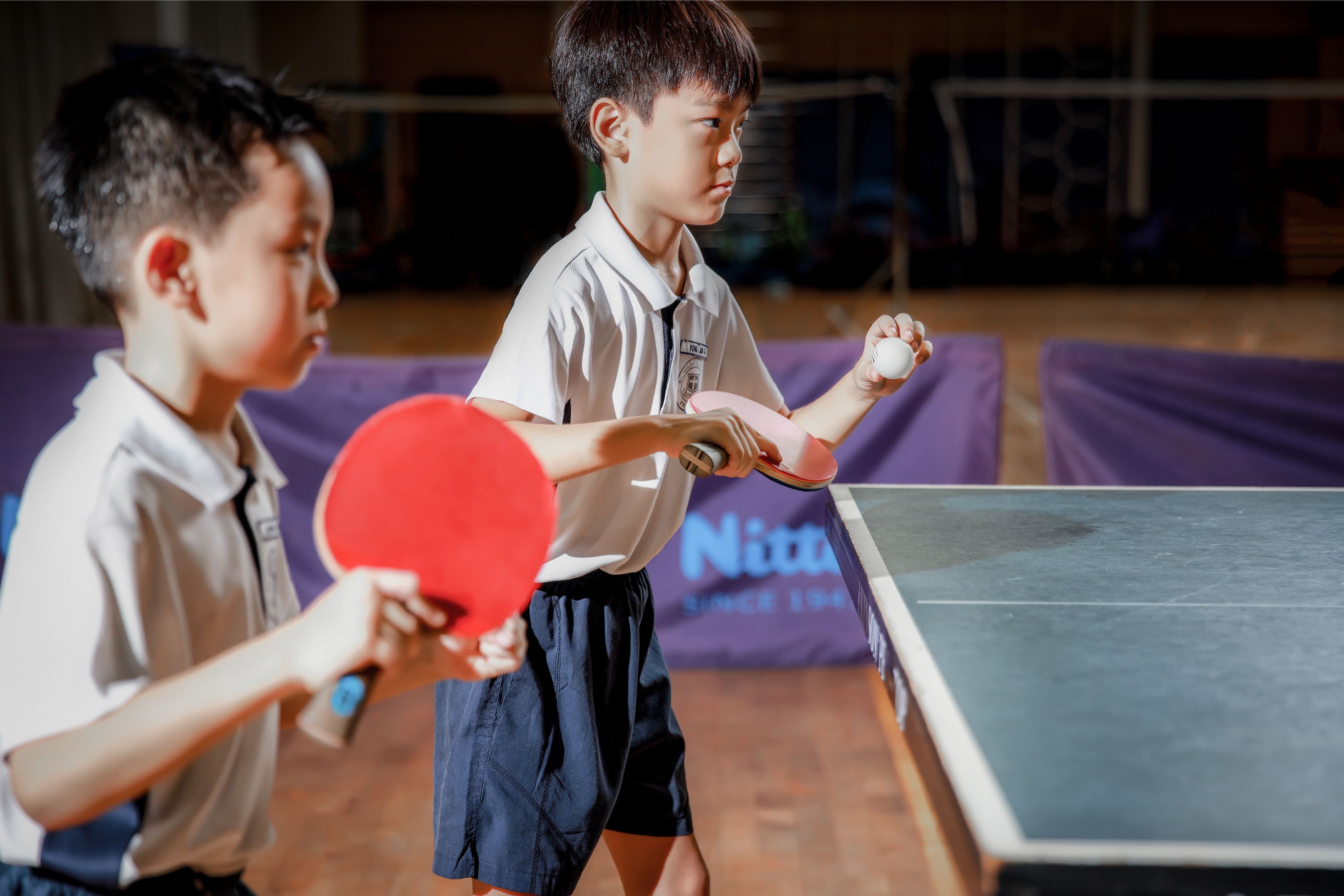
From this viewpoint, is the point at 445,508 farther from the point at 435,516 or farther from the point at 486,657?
the point at 486,657

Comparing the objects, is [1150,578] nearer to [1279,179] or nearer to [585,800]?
[585,800]

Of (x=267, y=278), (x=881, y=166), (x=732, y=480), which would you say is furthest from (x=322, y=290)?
(x=881, y=166)

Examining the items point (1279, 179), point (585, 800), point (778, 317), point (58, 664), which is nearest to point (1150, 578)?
point (585, 800)

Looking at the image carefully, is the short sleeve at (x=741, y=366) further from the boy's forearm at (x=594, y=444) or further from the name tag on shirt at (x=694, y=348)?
the boy's forearm at (x=594, y=444)

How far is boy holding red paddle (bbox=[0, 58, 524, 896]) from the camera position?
805mm

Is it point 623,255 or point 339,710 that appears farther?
point 623,255

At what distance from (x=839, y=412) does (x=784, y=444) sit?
21 centimetres

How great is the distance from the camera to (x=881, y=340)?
168cm

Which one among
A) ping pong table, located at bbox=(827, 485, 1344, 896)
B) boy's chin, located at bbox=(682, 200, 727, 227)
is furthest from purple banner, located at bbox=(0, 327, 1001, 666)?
boy's chin, located at bbox=(682, 200, 727, 227)

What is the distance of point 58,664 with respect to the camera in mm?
814

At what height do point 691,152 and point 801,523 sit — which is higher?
point 691,152

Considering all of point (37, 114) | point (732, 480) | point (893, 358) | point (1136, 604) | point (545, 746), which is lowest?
point (732, 480)

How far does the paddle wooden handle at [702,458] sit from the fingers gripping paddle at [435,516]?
39 cm

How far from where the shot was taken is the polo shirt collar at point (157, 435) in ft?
2.86
